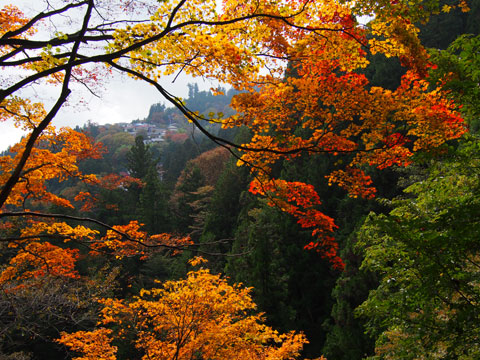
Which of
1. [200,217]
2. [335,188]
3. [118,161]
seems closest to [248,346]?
[335,188]

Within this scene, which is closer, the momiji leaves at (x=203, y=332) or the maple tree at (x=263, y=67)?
the maple tree at (x=263, y=67)

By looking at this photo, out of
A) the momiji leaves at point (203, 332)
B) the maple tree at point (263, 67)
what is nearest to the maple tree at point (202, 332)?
the momiji leaves at point (203, 332)

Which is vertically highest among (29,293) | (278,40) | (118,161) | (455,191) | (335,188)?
(118,161)

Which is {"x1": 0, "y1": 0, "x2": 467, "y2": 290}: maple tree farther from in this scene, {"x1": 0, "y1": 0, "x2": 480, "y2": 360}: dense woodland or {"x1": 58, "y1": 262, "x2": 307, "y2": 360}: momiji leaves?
{"x1": 58, "y1": 262, "x2": 307, "y2": 360}: momiji leaves

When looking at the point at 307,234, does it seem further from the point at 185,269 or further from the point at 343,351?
the point at 185,269

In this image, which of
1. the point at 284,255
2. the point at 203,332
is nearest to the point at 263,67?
the point at 203,332

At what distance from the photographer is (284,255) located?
14445mm

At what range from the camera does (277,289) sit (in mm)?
12695

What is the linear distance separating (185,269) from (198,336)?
11.3m

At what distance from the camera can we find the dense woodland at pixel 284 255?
3.02m

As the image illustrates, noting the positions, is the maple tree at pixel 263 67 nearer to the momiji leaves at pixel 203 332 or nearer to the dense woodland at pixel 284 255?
the dense woodland at pixel 284 255

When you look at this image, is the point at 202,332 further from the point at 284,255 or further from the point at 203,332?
the point at 284,255

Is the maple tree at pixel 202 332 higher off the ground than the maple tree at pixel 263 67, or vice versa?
the maple tree at pixel 263 67

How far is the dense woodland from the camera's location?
3.02 m
